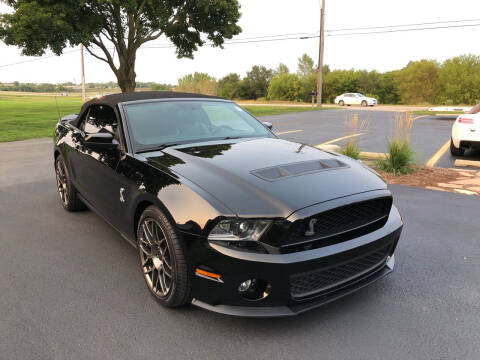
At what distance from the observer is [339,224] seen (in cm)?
250

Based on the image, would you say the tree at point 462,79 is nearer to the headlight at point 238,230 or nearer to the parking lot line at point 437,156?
the parking lot line at point 437,156

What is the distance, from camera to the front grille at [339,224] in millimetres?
2336

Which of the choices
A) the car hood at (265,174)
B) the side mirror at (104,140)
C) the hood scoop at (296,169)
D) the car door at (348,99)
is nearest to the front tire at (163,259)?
the car hood at (265,174)

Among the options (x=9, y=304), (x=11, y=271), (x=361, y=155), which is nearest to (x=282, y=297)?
(x=9, y=304)

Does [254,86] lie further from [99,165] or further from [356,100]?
[99,165]

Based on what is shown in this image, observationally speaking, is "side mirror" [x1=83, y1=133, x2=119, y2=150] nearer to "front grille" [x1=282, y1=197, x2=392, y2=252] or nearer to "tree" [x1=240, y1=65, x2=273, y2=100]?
"front grille" [x1=282, y1=197, x2=392, y2=252]

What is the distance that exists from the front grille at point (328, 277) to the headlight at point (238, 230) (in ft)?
1.11

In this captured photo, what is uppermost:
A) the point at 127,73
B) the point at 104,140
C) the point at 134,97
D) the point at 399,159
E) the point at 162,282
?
the point at 127,73

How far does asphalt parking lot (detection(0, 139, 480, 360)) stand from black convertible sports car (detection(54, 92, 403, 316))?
0.22 meters

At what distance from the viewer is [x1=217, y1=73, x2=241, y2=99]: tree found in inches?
3167

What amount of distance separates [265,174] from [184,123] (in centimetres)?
134

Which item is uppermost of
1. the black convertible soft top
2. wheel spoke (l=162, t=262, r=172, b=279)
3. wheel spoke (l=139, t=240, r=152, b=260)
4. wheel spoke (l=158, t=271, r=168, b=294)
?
the black convertible soft top

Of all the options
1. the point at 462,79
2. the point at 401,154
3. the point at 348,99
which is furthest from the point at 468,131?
the point at 462,79

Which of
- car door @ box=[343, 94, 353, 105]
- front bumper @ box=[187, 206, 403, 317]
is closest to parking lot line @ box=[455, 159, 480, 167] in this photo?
front bumper @ box=[187, 206, 403, 317]
